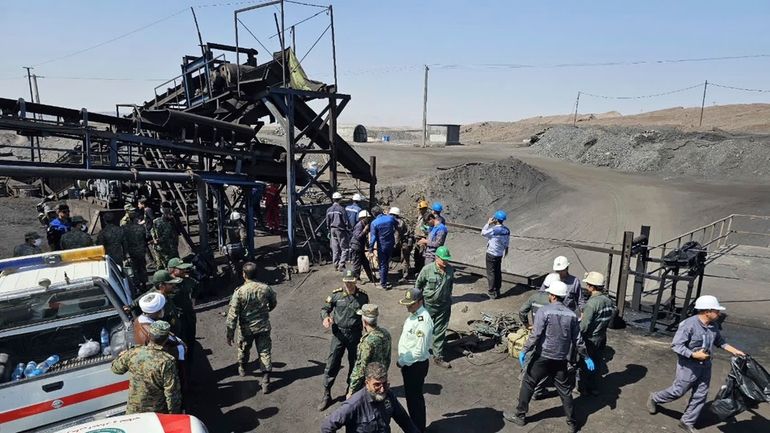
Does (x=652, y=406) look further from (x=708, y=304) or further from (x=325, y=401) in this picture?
(x=325, y=401)

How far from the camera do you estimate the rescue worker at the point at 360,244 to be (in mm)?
10539

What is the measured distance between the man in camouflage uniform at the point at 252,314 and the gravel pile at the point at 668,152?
1295 inches

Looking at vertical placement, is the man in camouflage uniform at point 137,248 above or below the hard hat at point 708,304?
below

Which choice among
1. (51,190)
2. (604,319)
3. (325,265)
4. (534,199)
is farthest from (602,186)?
(51,190)

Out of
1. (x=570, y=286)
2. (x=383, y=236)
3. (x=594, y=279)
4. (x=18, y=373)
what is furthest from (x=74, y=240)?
(x=594, y=279)

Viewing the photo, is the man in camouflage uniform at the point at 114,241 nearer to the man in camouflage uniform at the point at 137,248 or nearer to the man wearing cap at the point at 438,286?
the man in camouflage uniform at the point at 137,248

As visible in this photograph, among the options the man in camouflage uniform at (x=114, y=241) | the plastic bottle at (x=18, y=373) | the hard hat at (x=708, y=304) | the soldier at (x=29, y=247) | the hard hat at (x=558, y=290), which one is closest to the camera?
the plastic bottle at (x=18, y=373)

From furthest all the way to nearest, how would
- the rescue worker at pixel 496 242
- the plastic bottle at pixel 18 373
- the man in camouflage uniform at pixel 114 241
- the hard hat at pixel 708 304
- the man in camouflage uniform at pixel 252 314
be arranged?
the man in camouflage uniform at pixel 114 241 < the rescue worker at pixel 496 242 < the man in camouflage uniform at pixel 252 314 < the hard hat at pixel 708 304 < the plastic bottle at pixel 18 373

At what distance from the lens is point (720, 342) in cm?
541

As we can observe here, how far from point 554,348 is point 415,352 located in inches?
66.3

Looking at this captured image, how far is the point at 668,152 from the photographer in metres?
34.2

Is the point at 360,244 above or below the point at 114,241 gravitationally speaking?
below

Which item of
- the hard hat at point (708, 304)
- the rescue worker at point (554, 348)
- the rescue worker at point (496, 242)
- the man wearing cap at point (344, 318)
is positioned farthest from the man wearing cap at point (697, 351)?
the rescue worker at point (496, 242)

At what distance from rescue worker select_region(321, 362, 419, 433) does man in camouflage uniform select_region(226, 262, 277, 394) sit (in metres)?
2.97
